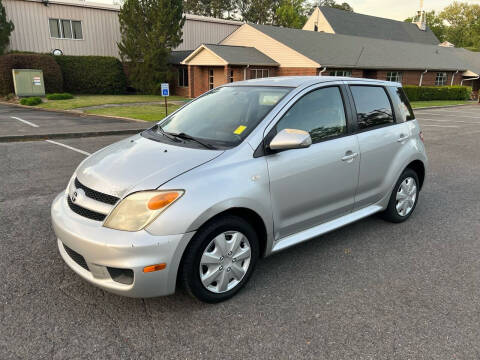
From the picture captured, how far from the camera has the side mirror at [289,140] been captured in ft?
10.2

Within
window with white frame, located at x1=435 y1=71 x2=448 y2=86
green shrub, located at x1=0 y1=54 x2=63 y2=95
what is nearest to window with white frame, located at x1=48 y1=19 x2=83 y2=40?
green shrub, located at x1=0 y1=54 x2=63 y2=95

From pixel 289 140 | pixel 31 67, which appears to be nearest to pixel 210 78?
pixel 31 67

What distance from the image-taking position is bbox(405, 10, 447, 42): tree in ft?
258

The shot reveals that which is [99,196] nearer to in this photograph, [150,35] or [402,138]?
[402,138]

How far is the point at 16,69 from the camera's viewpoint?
71.8 feet

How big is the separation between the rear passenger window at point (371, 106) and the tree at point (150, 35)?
2413cm

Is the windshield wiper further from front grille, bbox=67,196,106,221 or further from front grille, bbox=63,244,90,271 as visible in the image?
front grille, bbox=63,244,90,271

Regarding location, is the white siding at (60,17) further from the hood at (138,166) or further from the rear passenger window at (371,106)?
the rear passenger window at (371,106)

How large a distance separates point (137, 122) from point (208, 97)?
1023 cm

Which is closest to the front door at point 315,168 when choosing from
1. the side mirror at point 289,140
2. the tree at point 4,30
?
the side mirror at point 289,140

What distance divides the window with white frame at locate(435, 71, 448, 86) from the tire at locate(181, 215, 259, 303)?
39483 millimetres

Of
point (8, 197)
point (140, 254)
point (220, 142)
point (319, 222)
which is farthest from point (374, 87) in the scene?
point (8, 197)

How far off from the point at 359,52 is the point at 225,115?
3028 cm

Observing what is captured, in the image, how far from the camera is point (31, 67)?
23531 mm
